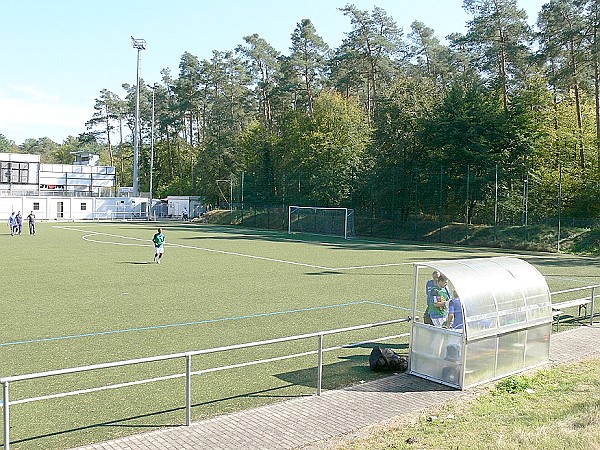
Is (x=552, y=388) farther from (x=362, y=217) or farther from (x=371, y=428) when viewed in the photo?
(x=362, y=217)

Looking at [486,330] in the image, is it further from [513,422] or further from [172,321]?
[172,321]

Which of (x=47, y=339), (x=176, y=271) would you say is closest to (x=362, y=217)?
(x=176, y=271)

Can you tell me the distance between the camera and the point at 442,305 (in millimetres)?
9609

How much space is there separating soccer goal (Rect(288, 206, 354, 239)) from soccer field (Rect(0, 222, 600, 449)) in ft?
70.6

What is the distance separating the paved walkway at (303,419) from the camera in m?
6.93

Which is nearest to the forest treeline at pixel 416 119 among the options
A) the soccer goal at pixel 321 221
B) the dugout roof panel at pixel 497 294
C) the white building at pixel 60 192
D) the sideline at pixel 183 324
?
the soccer goal at pixel 321 221

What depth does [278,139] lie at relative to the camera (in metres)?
76.5

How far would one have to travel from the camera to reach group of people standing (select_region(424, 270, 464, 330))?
9.33 metres

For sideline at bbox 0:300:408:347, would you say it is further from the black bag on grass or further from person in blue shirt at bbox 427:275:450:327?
person in blue shirt at bbox 427:275:450:327

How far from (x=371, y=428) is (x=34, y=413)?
14.7ft

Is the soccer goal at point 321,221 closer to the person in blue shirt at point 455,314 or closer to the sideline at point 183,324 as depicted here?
the sideline at point 183,324

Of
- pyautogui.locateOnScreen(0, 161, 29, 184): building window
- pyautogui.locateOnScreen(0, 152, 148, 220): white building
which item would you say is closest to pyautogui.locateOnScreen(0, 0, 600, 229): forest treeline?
pyautogui.locateOnScreen(0, 152, 148, 220): white building

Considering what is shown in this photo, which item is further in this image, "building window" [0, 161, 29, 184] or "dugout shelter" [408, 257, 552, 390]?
"building window" [0, 161, 29, 184]

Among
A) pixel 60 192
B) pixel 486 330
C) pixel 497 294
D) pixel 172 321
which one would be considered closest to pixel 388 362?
pixel 486 330
